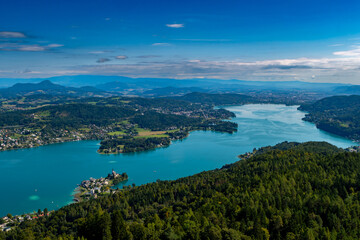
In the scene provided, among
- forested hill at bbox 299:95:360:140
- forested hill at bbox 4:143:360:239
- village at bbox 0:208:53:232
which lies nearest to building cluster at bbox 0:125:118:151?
village at bbox 0:208:53:232

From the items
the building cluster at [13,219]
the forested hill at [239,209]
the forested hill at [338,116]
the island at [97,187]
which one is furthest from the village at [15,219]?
the forested hill at [338,116]

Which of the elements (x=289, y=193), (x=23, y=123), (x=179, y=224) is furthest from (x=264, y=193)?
(x=23, y=123)

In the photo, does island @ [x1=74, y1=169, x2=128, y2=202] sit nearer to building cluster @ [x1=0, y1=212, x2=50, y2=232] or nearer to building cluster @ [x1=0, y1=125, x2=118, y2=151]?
building cluster @ [x1=0, y1=212, x2=50, y2=232]

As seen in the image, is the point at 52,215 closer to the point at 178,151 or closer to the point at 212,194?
the point at 212,194

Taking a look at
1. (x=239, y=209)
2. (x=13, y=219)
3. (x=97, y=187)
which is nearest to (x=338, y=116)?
(x=97, y=187)

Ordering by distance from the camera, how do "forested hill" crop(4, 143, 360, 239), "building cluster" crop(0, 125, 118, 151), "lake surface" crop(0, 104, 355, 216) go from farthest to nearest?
"building cluster" crop(0, 125, 118, 151), "lake surface" crop(0, 104, 355, 216), "forested hill" crop(4, 143, 360, 239)

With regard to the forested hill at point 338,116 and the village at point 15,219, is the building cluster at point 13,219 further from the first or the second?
the forested hill at point 338,116
